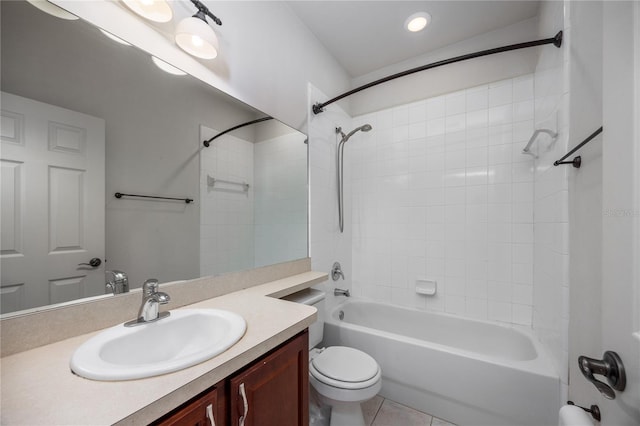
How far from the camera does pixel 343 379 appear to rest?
1.28m

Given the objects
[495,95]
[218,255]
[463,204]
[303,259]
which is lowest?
[303,259]

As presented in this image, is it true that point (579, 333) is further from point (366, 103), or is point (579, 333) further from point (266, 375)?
point (366, 103)

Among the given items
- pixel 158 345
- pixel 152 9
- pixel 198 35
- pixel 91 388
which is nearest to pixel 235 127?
pixel 198 35

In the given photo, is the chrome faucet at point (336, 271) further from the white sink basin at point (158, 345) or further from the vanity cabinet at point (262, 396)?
the white sink basin at point (158, 345)

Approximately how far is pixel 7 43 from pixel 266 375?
1.22 metres

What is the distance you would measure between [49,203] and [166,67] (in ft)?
2.28

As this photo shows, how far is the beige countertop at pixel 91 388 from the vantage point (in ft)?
1.44

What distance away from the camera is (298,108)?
181 cm

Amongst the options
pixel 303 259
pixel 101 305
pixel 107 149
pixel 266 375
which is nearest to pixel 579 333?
pixel 266 375

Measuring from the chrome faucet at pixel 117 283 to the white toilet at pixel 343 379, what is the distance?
0.80 m

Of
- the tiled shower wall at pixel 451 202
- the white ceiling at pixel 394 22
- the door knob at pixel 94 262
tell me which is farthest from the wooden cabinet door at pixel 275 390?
the white ceiling at pixel 394 22

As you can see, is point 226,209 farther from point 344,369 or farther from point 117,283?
point 344,369

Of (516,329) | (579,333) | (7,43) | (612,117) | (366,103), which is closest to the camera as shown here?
(612,117)

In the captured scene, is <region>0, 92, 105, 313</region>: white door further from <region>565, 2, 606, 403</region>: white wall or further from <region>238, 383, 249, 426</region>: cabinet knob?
<region>565, 2, 606, 403</region>: white wall
